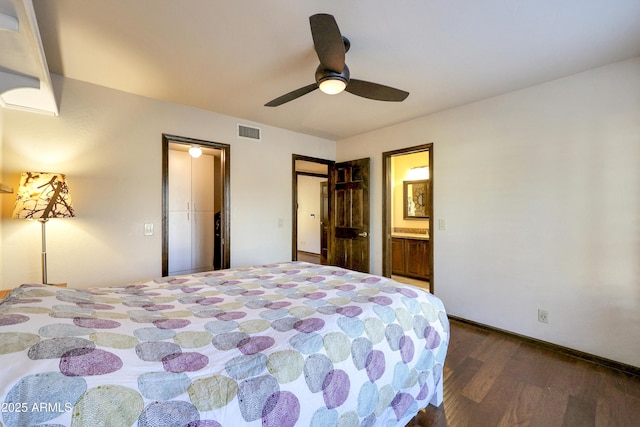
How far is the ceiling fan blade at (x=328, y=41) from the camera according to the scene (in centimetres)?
143

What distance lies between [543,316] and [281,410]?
289 centimetres

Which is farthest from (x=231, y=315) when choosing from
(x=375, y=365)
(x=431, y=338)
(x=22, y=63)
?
(x=22, y=63)

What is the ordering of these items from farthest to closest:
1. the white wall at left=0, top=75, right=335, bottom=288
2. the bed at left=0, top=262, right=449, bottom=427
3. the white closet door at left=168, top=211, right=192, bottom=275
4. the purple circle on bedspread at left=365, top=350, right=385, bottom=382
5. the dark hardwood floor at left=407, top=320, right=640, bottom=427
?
the white closet door at left=168, top=211, right=192, bottom=275 → the white wall at left=0, top=75, right=335, bottom=288 → the dark hardwood floor at left=407, top=320, right=640, bottom=427 → the purple circle on bedspread at left=365, top=350, right=385, bottom=382 → the bed at left=0, top=262, right=449, bottom=427

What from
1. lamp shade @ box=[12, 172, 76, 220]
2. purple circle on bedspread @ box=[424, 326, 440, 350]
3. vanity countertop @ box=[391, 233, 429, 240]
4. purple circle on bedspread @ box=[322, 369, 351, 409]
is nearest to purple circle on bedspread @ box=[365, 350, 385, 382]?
purple circle on bedspread @ box=[322, 369, 351, 409]

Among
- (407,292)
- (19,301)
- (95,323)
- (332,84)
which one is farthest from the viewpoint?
(332,84)

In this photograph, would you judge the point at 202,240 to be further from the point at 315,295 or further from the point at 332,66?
the point at 332,66

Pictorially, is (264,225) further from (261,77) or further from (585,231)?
(585,231)

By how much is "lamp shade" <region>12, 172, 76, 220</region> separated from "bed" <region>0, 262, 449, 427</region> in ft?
3.83

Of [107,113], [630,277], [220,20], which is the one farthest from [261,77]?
[630,277]

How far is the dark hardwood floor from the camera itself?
1.65 meters

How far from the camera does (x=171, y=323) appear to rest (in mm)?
1118

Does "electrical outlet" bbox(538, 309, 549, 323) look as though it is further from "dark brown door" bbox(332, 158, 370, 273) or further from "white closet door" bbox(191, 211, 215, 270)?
"white closet door" bbox(191, 211, 215, 270)

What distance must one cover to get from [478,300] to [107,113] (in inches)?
175

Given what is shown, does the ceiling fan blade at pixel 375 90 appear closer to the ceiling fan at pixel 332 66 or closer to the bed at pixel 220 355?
the ceiling fan at pixel 332 66
